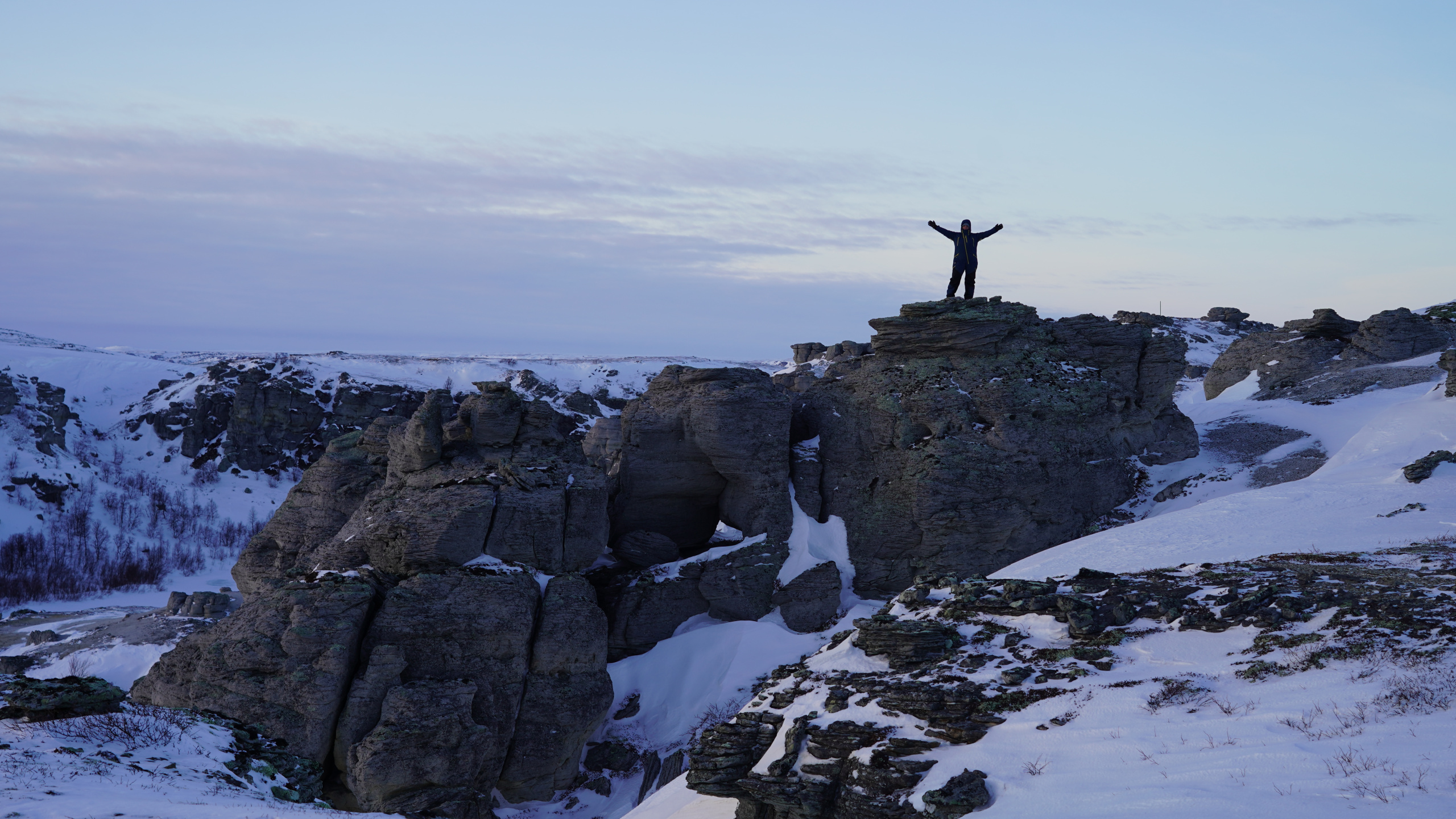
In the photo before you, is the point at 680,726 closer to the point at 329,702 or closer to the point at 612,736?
the point at 612,736

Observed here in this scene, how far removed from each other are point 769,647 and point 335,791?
13.3 meters

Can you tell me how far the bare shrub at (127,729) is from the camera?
39.8ft

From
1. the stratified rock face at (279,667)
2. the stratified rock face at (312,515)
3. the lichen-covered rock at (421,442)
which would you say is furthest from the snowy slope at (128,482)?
the stratified rock face at (279,667)

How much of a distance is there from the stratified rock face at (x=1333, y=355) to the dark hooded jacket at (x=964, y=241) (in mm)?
19756

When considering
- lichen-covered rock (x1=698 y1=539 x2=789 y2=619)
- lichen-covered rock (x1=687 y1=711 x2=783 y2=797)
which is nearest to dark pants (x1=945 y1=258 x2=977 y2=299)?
lichen-covered rock (x1=698 y1=539 x2=789 y2=619)

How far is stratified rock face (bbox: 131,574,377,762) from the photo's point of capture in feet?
78.9

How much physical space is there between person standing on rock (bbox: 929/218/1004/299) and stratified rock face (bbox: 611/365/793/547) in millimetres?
8082

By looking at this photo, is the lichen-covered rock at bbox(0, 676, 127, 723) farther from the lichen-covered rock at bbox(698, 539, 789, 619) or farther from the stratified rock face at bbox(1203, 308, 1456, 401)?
the stratified rock face at bbox(1203, 308, 1456, 401)

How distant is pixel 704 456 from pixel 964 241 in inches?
476

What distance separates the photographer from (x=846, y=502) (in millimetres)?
34938

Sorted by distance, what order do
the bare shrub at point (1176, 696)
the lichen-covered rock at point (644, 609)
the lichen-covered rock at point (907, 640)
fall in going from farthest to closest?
the lichen-covered rock at point (644, 609) < the lichen-covered rock at point (907, 640) < the bare shrub at point (1176, 696)

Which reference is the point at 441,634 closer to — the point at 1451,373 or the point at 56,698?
the point at 56,698

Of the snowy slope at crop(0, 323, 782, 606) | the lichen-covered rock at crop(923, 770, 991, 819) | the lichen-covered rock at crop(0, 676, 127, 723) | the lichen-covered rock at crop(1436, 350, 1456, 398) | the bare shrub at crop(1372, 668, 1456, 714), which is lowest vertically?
the snowy slope at crop(0, 323, 782, 606)

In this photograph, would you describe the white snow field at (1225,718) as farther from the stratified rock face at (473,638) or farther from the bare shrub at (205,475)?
the bare shrub at (205,475)
